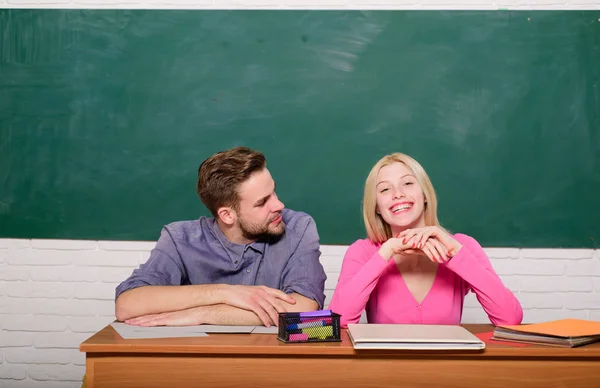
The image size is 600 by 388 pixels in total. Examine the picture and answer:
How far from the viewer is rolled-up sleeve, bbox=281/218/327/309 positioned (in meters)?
2.06

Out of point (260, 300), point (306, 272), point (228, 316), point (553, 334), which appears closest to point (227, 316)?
point (228, 316)

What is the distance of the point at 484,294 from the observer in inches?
74.7

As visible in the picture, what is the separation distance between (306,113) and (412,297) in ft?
4.40

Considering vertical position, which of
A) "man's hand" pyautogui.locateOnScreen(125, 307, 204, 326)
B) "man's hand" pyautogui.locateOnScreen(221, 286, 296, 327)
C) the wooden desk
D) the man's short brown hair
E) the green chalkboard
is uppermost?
the green chalkboard

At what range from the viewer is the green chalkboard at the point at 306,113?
3.10 meters

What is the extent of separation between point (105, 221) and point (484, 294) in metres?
2.00

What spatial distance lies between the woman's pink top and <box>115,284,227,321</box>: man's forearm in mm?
382

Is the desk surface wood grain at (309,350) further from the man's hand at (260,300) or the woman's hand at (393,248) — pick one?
the woman's hand at (393,248)

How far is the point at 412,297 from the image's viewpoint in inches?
81.3

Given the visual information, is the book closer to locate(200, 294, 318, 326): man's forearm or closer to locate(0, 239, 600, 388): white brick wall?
locate(200, 294, 318, 326): man's forearm

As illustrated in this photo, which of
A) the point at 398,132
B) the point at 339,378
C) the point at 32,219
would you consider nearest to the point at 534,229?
the point at 398,132

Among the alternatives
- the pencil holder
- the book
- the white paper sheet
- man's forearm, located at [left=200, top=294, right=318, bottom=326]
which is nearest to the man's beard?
man's forearm, located at [left=200, top=294, right=318, bottom=326]

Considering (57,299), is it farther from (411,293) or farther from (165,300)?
(411,293)

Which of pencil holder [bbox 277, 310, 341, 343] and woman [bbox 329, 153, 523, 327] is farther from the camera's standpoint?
woman [bbox 329, 153, 523, 327]
